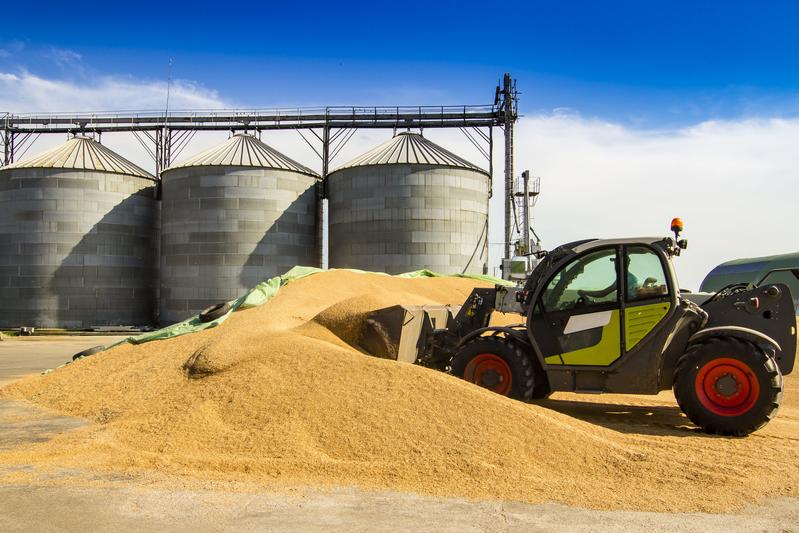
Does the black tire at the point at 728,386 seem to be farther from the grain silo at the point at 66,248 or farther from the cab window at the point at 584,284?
the grain silo at the point at 66,248

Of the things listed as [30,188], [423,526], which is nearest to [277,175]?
[30,188]

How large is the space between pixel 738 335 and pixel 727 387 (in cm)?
62

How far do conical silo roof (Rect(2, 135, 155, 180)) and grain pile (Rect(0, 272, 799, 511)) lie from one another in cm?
2349

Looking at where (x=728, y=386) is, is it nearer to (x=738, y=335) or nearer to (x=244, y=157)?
(x=738, y=335)

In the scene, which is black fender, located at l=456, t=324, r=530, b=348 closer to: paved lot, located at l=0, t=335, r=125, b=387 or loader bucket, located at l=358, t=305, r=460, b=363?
loader bucket, located at l=358, t=305, r=460, b=363

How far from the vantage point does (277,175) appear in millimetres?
29172

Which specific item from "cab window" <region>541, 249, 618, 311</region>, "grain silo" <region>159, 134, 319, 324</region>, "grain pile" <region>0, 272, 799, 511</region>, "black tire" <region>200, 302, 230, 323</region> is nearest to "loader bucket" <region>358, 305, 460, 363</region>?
"grain pile" <region>0, 272, 799, 511</region>

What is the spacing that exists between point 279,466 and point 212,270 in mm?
23483

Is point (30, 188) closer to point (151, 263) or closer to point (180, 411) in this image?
point (151, 263)

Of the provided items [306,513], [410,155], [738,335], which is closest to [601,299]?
[738,335]

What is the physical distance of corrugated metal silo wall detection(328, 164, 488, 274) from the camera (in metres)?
27.9

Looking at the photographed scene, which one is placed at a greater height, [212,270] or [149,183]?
[149,183]

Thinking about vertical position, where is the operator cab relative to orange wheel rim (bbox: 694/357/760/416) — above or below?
above

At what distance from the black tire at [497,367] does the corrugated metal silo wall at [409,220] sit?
19012mm
